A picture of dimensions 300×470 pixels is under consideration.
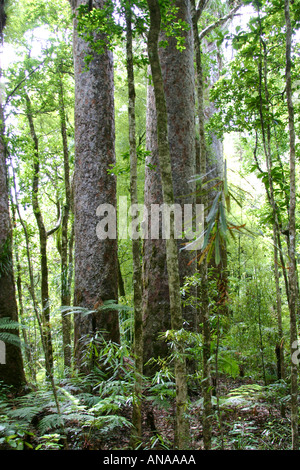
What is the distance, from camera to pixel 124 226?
12.1m

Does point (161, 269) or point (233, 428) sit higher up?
point (161, 269)

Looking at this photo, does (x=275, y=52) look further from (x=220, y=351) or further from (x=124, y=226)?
(x=124, y=226)

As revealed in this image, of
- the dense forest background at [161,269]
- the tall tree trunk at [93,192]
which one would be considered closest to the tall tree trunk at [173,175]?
the dense forest background at [161,269]

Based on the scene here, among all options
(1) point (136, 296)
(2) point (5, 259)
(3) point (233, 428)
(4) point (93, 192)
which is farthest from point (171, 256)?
(2) point (5, 259)

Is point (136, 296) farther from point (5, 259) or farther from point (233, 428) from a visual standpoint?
point (5, 259)

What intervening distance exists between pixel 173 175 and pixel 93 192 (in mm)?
1356

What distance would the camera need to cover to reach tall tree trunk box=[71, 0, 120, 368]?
16.1ft

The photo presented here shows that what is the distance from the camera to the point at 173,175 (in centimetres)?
561

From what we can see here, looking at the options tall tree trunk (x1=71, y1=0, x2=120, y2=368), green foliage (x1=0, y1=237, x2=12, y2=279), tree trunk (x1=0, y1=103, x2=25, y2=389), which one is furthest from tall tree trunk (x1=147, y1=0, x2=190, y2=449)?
green foliage (x1=0, y1=237, x2=12, y2=279)

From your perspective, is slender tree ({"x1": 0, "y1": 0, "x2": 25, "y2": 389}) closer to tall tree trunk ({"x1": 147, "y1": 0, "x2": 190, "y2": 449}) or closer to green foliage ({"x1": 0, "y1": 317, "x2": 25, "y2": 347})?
green foliage ({"x1": 0, "y1": 317, "x2": 25, "y2": 347})

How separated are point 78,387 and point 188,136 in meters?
4.23

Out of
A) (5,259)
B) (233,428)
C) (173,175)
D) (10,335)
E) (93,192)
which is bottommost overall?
(233,428)

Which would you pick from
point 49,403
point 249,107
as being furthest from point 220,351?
point 249,107

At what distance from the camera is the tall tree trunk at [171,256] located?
2.87m
